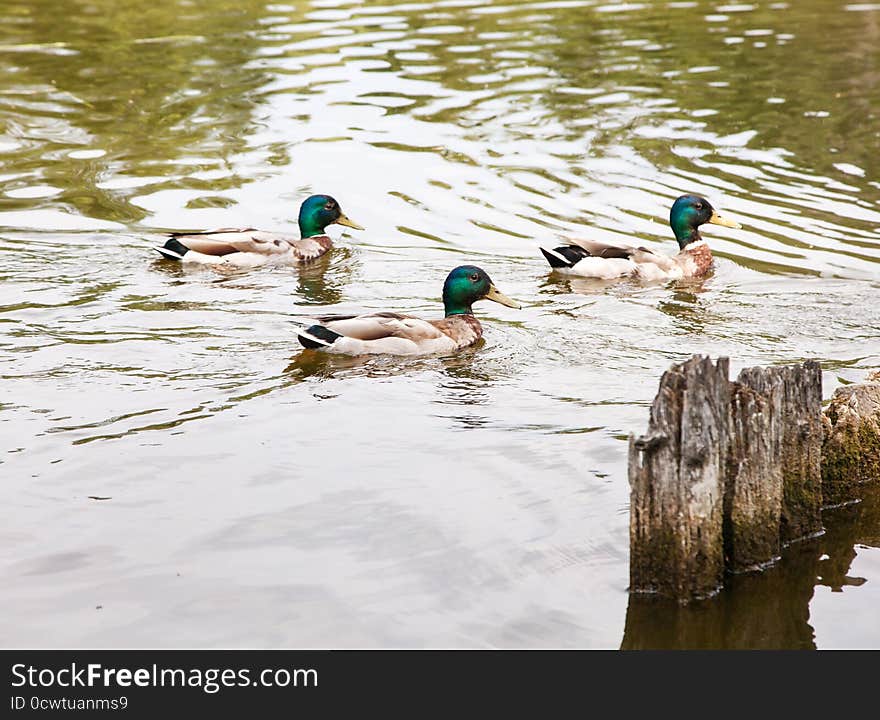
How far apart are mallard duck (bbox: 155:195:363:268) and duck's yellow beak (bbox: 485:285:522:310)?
294 centimetres

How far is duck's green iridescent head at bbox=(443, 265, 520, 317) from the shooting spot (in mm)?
→ 11891

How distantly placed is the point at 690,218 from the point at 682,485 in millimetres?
8137

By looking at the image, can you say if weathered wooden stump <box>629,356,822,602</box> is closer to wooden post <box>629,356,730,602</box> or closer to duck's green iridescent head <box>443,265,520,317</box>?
wooden post <box>629,356,730,602</box>

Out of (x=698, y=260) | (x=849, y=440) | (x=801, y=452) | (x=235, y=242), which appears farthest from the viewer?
(x=698, y=260)

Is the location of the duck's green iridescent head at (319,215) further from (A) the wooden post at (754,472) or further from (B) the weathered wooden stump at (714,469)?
(A) the wooden post at (754,472)

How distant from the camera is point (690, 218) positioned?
14.5 m

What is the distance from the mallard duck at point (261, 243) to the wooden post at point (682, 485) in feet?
25.1

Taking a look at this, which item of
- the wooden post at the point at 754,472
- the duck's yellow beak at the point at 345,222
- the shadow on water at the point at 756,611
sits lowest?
the shadow on water at the point at 756,611

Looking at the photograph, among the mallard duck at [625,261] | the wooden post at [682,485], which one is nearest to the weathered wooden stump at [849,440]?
the wooden post at [682,485]

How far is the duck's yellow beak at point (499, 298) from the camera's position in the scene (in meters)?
12.1

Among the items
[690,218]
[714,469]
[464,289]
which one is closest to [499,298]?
[464,289]

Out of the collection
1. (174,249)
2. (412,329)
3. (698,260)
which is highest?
(174,249)

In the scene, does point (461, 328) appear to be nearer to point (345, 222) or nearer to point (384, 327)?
point (384, 327)

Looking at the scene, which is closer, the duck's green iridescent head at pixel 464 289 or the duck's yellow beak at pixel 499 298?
the duck's green iridescent head at pixel 464 289
